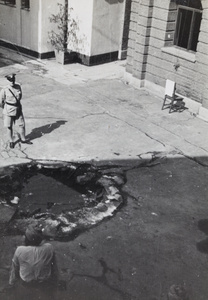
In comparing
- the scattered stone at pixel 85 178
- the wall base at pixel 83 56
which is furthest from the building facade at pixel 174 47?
the scattered stone at pixel 85 178

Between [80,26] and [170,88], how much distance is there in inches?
224

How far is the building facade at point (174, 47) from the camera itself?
12492 millimetres

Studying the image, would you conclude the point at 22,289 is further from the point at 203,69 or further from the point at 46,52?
the point at 46,52

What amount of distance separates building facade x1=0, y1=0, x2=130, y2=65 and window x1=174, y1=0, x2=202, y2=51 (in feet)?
13.1

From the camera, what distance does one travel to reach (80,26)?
1650 cm

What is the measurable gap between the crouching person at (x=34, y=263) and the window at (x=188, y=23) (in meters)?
9.74

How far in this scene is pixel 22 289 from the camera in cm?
564

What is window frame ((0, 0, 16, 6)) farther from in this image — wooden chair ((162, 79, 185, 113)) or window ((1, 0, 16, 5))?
wooden chair ((162, 79, 185, 113))

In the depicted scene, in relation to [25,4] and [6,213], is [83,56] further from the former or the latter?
[6,213]

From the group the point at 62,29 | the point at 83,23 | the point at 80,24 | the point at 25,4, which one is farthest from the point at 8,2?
the point at 83,23

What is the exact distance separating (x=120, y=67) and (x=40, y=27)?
11.9 feet

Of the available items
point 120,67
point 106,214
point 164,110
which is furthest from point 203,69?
point 106,214

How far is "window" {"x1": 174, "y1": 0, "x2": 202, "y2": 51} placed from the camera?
42.0 ft

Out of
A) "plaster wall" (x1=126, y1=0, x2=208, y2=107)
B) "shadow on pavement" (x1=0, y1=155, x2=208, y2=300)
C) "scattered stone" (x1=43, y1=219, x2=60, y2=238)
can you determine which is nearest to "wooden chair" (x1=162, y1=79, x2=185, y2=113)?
"plaster wall" (x1=126, y1=0, x2=208, y2=107)
